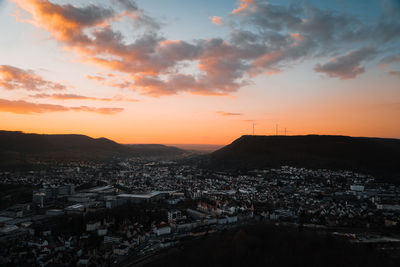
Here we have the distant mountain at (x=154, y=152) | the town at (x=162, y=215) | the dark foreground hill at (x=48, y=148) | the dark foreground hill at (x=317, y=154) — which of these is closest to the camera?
the town at (x=162, y=215)

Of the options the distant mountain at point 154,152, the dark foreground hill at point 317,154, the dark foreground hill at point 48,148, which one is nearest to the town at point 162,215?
the dark foreground hill at point 317,154

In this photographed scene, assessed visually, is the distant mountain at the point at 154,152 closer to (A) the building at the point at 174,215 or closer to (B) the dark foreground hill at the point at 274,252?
(A) the building at the point at 174,215

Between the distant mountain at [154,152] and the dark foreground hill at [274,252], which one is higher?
the distant mountain at [154,152]

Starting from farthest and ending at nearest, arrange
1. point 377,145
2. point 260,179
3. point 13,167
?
point 377,145, point 13,167, point 260,179

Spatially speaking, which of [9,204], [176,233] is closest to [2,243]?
[176,233]

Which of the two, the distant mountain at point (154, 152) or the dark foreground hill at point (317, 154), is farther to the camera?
the distant mountain at point (154, 152)

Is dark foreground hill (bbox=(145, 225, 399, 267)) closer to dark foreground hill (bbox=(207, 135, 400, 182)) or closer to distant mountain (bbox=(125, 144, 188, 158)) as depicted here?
dark foreground hill (bbox=(207, 135, 400, 182))

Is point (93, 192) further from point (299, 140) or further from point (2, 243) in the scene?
point (299, 140)
